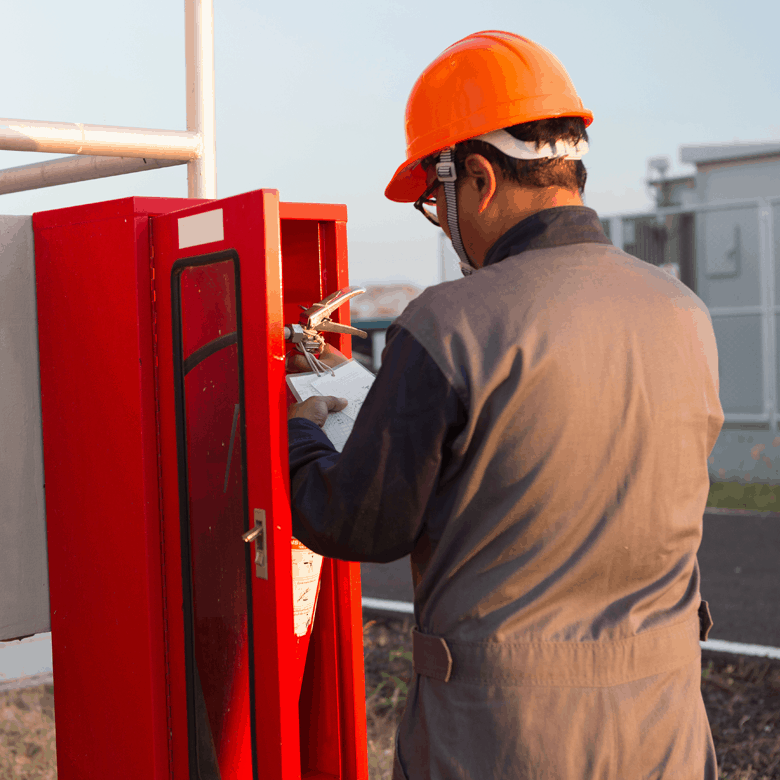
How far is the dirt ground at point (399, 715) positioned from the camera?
3.37 metres

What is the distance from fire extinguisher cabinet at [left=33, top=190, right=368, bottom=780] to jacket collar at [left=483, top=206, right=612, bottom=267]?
408mm

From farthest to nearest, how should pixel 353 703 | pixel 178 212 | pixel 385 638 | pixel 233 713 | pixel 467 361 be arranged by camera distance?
pixel 385 638 < pixel 353 703 < pixel 233 713 < pixel 178 212 < pixel 467 361

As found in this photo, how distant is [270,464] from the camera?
1.54m

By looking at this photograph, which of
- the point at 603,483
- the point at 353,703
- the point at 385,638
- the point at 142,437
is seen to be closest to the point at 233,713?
the point at 353,703

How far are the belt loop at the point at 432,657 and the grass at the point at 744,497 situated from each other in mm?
7971

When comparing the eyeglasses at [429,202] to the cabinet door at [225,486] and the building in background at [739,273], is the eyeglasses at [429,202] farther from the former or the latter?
the building in background at [739,273]

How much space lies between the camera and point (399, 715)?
151 inches

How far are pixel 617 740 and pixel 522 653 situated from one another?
0.66ft

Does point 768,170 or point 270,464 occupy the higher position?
point 768,170

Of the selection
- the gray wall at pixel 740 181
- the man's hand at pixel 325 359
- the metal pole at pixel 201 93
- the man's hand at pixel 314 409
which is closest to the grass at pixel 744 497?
the gray wall at pixel 740 181

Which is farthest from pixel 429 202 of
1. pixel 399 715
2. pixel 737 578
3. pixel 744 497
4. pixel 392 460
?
pixel 744 497

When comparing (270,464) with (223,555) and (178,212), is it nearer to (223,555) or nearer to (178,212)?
Result: (223,555)

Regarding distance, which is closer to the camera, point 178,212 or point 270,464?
point 270,464

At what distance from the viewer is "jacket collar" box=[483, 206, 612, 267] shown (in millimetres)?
1389
